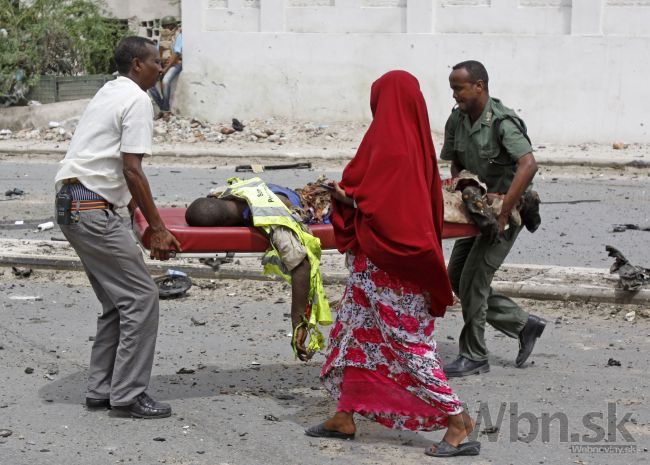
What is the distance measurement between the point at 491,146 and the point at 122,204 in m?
2.04

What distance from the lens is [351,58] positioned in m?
17.3

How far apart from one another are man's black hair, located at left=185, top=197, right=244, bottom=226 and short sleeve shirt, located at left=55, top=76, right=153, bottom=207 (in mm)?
523

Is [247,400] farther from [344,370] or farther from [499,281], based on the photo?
[499,281]

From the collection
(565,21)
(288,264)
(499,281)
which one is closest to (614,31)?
(565,21)

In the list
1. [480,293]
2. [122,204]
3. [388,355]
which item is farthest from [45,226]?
[388,355]

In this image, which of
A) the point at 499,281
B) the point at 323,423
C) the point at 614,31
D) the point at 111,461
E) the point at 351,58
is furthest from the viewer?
the point at 351,58

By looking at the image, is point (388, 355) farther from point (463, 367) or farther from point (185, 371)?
point (185, 371)

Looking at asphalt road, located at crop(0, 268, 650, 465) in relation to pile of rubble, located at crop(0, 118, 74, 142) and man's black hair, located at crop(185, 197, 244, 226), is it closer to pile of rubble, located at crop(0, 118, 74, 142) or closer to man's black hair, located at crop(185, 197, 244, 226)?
man's black hair, located at crop(185, 197, 244, 226)

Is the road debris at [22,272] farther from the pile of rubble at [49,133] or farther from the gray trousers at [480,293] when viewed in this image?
the pile of rubble at [49,133]

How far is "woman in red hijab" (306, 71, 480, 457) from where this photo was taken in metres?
4.91

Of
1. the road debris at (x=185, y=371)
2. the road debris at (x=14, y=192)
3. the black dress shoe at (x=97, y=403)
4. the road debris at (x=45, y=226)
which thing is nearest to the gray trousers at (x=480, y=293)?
the road debris at (x=185, y=371)

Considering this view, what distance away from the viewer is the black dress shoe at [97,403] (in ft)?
18.7

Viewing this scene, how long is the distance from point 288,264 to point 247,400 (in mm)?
802

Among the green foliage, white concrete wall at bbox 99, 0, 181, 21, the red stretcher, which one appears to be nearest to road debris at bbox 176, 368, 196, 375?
the red stretcher
